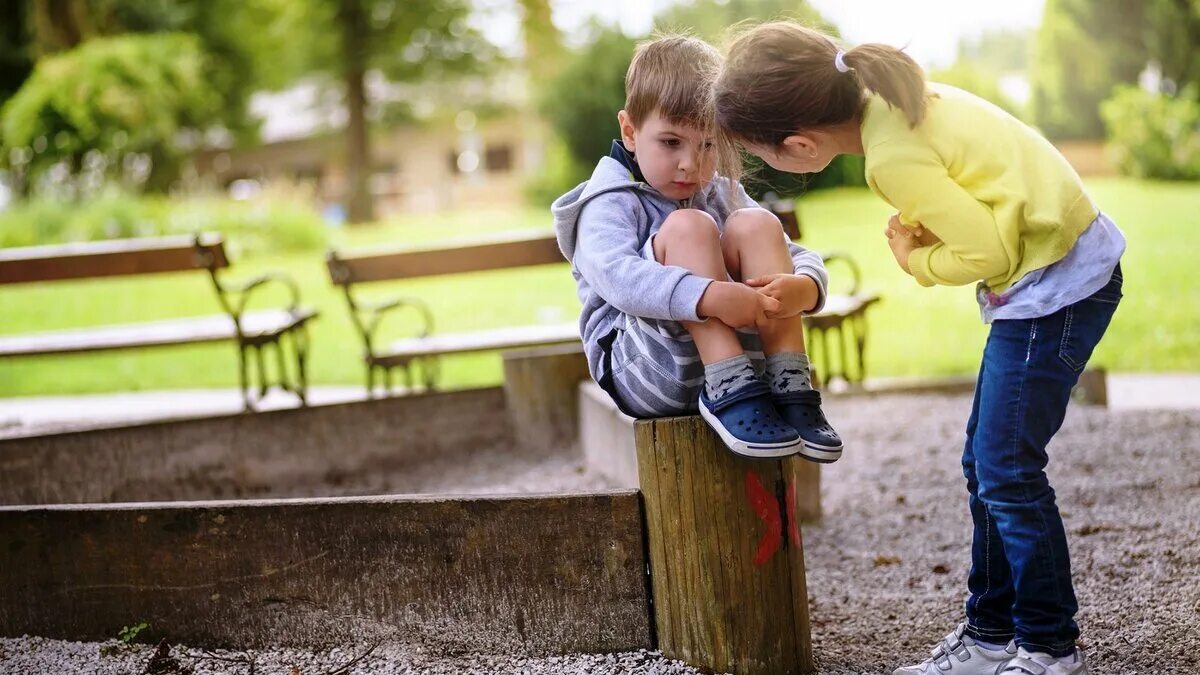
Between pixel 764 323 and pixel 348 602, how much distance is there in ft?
3.60

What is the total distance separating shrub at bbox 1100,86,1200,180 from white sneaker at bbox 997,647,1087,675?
671 inches

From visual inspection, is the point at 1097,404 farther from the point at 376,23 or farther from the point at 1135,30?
the point at 376,23

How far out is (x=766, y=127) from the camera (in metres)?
2.32

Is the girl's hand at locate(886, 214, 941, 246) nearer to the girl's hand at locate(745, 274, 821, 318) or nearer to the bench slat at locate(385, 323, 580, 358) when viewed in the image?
the girl's hand at locate(745, 274, 821, 318)

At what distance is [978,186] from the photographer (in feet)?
7.30

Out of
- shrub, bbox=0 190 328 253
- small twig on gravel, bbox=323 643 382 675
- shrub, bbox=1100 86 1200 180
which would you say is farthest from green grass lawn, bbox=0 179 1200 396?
small twig on gravel, bbox=323 643 382 675

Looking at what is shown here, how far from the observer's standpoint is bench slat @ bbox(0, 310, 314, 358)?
5762mm

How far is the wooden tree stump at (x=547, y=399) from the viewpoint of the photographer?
457 cm

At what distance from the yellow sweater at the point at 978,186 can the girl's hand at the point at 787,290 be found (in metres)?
0.26

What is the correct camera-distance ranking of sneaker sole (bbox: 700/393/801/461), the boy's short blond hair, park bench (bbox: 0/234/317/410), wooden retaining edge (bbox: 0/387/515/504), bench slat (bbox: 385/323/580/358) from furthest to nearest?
1. park bench (bbox: 0/234/317/410)
2. bench slat (bbox: 385/323/580/358)
3. wooden retaining edge (bbox: 0/387/515/504)
4. the boy's short blond hair
5. sneaker sole (bbox: 700/393/801/461)

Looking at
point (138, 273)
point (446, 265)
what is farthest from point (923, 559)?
point (138, 273)

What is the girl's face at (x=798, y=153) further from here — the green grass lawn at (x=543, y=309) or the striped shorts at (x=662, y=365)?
the green grass lawn at (x=543, y=309)

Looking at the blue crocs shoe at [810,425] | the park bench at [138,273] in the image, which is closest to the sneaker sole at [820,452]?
the blue crocs shoe at [810,425]

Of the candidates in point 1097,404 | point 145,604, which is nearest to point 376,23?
point 1097,404
